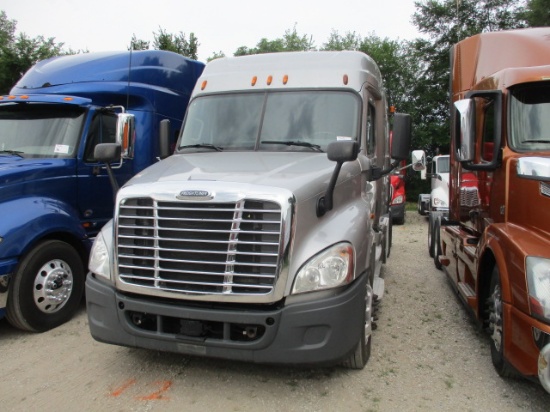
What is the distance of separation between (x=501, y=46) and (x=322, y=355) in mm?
4057

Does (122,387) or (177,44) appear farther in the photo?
(177,44)

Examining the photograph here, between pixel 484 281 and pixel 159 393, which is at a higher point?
pixel 484 281

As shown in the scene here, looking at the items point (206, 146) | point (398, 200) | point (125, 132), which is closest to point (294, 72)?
Answer: point (206, 146)

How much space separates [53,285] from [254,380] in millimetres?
2587

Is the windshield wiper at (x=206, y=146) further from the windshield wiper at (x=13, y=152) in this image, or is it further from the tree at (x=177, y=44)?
the tree at (x=177, y=44)

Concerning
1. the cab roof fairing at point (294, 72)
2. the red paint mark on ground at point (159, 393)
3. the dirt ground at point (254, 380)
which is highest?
the cab roof fairing at point (294, 72)

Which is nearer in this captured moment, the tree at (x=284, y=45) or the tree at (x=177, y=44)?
the tree at (x=177, y=44)

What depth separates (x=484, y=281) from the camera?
4.30m

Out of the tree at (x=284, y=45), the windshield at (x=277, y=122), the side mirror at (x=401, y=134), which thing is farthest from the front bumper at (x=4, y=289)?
the tree at (x=284, y=45)

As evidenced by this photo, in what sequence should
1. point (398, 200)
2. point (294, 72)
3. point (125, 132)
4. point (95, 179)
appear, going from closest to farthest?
1. point (294, 72)
2. point (125, 132)
3. point (95, 179)
4. point (398, 200)

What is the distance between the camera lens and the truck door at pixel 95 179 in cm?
573

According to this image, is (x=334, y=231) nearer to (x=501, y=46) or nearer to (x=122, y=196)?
(x=122, y=196)

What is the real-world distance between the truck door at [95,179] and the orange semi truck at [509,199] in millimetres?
4187

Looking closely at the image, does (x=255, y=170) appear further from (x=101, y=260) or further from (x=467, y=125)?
(x=467, y=125)
